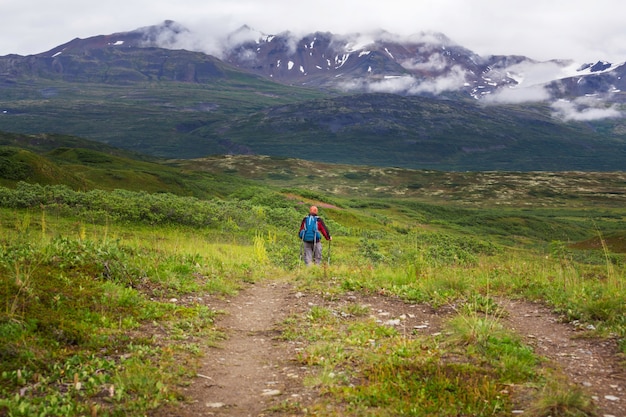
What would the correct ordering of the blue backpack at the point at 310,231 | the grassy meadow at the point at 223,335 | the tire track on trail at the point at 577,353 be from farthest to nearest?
the blue backpack at the point at 310,231
the tire track on trail at the point at 577,353
the grassy meadow at the point at 223,335

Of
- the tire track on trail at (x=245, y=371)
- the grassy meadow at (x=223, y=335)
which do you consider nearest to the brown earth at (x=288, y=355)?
the tire track on trail at (x=245, y=371)

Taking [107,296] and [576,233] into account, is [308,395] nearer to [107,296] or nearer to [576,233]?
[107,296]

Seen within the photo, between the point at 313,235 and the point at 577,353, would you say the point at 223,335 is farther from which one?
the point at 313,235

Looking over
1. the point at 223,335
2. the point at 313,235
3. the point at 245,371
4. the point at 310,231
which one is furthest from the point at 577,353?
the point at 310,231

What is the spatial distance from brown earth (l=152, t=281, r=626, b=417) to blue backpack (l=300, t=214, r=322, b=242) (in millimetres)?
5777

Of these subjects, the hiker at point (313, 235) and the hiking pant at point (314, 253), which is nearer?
the hiker at point (313, 235)

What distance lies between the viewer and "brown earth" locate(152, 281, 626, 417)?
20.6 ft

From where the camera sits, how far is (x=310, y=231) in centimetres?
1862

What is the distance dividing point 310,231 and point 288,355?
10520 millimetres

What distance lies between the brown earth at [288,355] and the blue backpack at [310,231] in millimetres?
5777

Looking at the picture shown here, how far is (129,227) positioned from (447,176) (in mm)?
173582

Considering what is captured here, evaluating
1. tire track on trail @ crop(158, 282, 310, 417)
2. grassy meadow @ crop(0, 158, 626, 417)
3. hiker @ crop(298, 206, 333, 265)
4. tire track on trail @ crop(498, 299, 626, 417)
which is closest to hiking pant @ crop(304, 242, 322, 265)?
hiker @ crop(298, 206, 333, 265)

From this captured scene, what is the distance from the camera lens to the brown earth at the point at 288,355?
629 centimetres

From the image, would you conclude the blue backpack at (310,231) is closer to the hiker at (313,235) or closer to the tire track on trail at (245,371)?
the hiker at (313,235)
